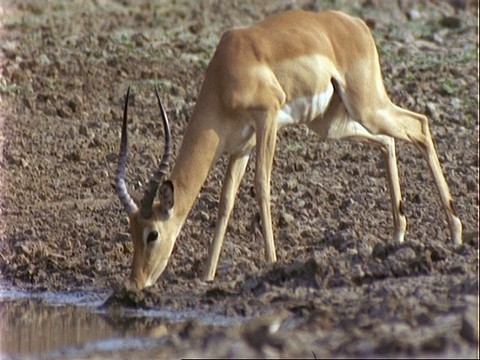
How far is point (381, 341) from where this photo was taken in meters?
6.23

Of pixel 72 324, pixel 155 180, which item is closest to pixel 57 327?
pixel 72 324

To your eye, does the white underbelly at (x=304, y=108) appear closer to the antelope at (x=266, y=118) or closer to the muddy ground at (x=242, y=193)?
the antelope at (x=266, y=118)

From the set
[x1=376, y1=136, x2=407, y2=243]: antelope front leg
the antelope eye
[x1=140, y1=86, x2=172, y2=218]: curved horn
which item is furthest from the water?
[x1=376, y1=136, x2=407, y2=243]: antelope front leg

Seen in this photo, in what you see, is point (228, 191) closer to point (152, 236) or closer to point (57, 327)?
point (152, 236)

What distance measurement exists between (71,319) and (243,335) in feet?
6.74

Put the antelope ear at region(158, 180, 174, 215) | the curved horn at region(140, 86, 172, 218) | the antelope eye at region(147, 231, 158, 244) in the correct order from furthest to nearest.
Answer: the antelope eye at region(147, 231, 158, 244) < the antelope ear at region(158, 180, 174, 215) < the curved horn at region(140, 86, 172, 218)

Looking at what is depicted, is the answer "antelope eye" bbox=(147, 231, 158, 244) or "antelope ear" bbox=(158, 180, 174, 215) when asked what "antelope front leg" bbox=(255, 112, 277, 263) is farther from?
"antelope eye" bbox=(147, 231, 158, 244)

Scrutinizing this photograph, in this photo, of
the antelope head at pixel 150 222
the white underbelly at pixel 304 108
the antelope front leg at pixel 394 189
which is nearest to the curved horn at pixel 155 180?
the antelope head at pixel 150 222

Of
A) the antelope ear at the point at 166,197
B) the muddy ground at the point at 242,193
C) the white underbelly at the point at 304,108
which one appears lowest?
the muddy ground at the point at 242,193

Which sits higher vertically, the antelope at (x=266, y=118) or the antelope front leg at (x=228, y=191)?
the antelope at (x=266, y=118)

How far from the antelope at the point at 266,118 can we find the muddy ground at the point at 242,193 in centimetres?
34

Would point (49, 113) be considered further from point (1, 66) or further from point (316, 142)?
point (316, 142)

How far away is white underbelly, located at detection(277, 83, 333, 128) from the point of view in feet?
30.8

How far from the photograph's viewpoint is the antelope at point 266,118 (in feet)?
28.9
